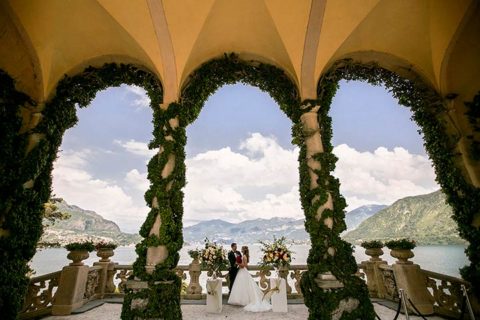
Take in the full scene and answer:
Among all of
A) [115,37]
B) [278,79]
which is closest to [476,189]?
[278,79]

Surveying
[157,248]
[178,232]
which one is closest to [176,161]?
[178,232]

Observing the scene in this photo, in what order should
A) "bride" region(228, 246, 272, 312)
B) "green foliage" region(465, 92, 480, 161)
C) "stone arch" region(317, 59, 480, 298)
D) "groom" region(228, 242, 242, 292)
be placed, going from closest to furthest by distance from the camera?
"stone arch" region(317, 59, 480, 298), "green foliage" region(465, 92, 480, 161), "bride" region(228, 246, 272, 312), "groom" region(228, 242, 242, 292)

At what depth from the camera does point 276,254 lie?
6.25 m

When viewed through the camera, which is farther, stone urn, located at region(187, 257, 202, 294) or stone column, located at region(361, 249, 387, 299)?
stone urn, located at region(187, 257, 202, 294)

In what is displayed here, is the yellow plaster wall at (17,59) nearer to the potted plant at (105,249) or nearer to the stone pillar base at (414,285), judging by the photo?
the potted plant at (105,249)

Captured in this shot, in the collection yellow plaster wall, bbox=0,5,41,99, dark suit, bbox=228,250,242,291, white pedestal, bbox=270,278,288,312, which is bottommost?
white pedestal, bbox=270,278,288,312

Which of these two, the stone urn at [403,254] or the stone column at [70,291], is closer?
the stone column at [70,291]

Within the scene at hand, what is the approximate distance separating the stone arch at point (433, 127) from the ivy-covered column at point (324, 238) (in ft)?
0.70

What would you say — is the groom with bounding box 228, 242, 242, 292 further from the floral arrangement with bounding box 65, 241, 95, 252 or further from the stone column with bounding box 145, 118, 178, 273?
the floral arrangement with bounding box 65, 241, 95, 252

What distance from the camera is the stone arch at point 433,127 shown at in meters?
5.46

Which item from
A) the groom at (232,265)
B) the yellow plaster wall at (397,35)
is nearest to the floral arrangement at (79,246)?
the groom at (232,265)

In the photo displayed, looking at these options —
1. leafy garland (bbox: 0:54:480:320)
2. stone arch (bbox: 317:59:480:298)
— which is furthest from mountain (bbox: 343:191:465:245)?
leafy garland (bbox: 0:54:480:320)

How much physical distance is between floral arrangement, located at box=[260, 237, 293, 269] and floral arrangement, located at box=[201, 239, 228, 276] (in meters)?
1.12

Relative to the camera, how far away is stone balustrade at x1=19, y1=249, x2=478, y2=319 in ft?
18.7
